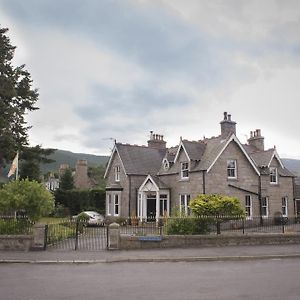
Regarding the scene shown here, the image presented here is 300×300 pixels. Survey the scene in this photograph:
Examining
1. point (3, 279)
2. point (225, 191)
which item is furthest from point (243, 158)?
point (3, 279)

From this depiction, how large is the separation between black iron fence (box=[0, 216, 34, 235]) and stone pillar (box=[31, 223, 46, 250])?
1270 millimetres

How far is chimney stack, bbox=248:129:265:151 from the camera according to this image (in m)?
43.1

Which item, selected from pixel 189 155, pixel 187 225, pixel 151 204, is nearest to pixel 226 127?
pixel 189 155

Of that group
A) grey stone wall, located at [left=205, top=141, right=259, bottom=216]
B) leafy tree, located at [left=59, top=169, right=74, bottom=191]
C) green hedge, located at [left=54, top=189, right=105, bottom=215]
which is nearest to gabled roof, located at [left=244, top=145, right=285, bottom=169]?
grey stone wall, located at [left=205, top=141, right=259, bottom=216]

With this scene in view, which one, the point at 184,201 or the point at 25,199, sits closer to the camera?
the point at 25,199

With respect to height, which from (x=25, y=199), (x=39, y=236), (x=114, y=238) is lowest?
Result: (x=114, y=238)

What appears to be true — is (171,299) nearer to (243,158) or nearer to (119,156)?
(243,158)

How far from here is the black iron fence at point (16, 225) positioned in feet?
68.8

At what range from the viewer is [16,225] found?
69.1 feet

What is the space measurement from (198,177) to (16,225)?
696 inches

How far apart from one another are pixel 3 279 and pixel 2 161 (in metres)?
29.1

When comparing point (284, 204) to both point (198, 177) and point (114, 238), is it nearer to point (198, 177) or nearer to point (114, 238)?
point (198, 177)

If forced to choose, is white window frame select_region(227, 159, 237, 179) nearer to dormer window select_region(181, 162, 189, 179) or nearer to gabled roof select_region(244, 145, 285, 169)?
dormer window select_region(181, 162, 189, 179)

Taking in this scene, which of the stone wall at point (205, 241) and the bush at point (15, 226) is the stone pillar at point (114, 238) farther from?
the bush at point (15, 226)
